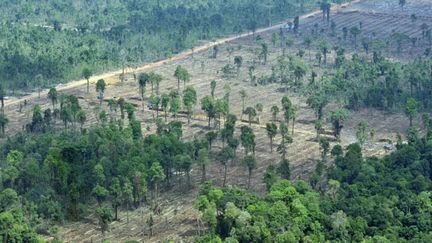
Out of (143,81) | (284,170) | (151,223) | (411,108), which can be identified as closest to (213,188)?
(151,223)

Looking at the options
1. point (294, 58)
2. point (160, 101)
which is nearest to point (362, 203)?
point (160, 101)

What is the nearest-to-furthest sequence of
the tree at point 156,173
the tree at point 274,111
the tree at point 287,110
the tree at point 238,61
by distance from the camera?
the tree at point 156,173
the tree at point 287,110
the tree at point 274,111
the tree at point 238,61

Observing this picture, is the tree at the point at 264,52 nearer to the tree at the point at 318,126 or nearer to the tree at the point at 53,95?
the tree at the point at 318,126

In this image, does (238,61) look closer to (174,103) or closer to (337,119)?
(174,103)

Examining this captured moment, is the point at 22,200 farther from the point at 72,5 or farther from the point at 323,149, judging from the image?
the point at 72,5

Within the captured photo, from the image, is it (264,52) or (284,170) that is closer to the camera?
(284,170)

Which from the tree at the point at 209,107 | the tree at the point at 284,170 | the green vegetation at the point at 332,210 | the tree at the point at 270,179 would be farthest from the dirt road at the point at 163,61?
the green vegetation at the point at 332,210
